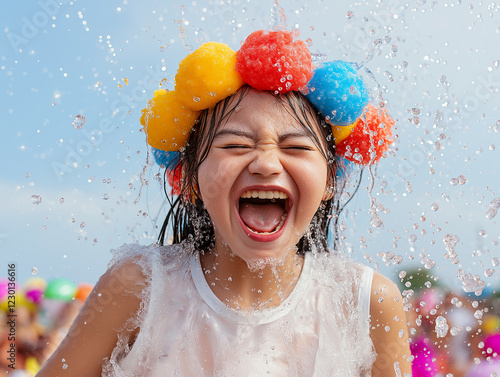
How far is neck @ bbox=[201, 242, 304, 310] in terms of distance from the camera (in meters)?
2.28

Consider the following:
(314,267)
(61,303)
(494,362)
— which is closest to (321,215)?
(314,267)

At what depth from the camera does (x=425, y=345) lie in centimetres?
398

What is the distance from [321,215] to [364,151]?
39 centimetres

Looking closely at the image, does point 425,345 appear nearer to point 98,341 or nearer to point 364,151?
point 364,151

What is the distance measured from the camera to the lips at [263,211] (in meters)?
2.04

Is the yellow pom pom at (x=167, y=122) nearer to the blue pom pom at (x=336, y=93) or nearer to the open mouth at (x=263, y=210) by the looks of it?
the open mouth at (x=263, y=210)

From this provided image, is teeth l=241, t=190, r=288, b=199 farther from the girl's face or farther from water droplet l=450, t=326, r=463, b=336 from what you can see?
water droplet l=450, t=326, r=463, b=336

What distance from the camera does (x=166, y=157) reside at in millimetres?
2459

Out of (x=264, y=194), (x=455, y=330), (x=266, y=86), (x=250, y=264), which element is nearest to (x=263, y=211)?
(x=264, y=194)

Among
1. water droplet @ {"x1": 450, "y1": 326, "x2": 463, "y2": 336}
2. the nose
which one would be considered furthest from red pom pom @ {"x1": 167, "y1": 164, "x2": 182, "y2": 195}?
water droplet @ {"x1": 450, "y1": 326, "x2": 463, "y2": 336}

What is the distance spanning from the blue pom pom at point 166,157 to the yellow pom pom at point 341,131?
27.8 inches

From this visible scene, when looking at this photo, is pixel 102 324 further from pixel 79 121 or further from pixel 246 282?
pixel 79 121

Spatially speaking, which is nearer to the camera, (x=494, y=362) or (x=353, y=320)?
(x=353, y=320)

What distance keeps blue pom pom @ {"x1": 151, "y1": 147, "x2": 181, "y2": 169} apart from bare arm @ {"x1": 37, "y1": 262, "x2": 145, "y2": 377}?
52 centimetres
